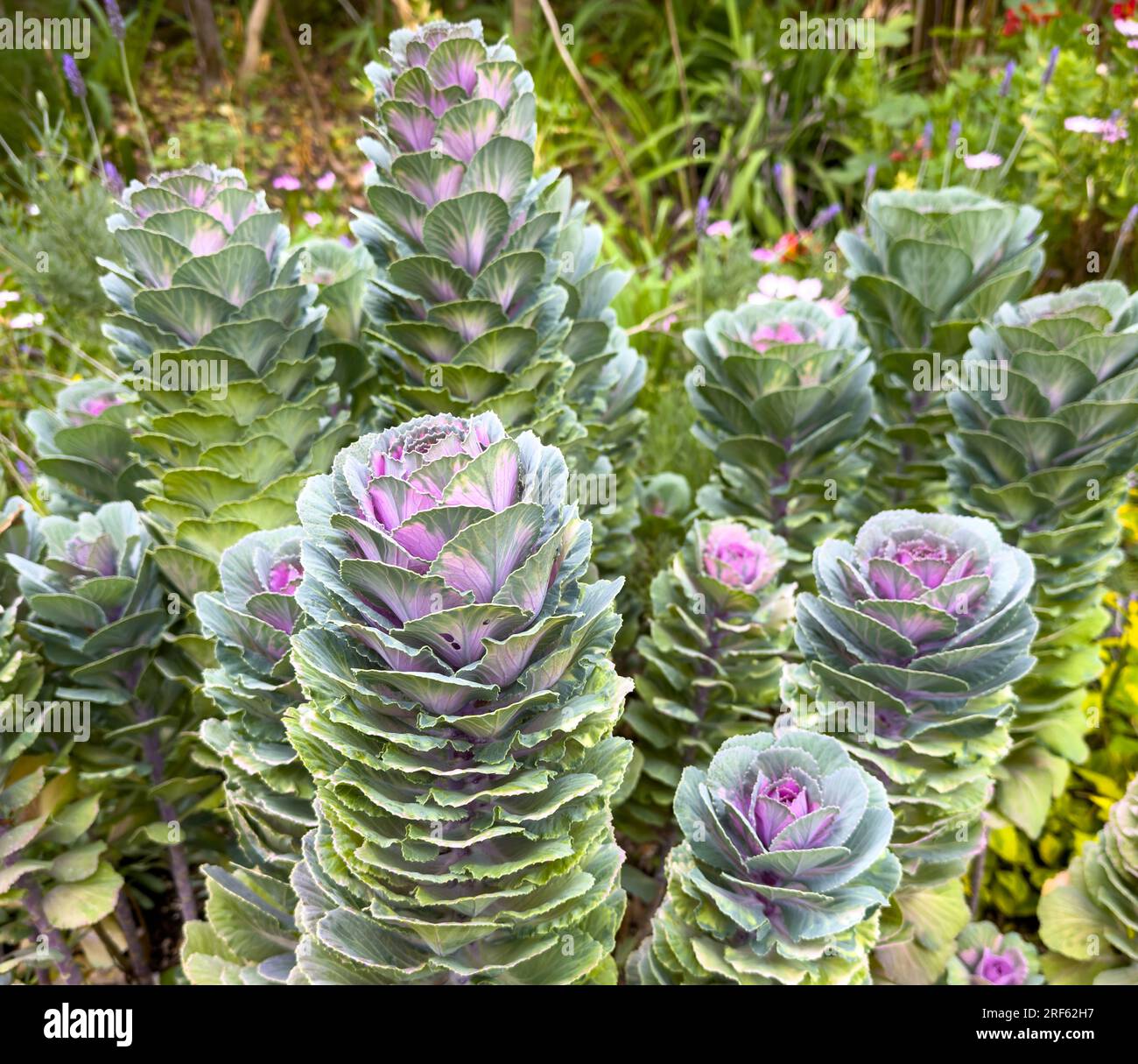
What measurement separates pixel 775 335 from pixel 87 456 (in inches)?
58.5

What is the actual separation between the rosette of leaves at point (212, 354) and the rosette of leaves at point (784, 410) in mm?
839

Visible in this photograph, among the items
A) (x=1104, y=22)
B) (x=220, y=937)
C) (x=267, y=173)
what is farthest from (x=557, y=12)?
(x=220, y=937)

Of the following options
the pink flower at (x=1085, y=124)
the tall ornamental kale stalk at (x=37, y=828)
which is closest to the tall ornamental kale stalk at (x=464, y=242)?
the tall ornamental kale stalk at (x=37, y=828)

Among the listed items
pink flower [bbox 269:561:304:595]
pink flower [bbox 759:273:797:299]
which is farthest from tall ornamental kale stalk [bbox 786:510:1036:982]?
pink flower [bbox 759:273:797:299]

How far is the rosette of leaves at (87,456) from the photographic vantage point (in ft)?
7.04

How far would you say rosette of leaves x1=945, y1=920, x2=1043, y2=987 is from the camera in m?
2.20

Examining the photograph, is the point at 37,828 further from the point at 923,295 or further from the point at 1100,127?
the point at 1100,127

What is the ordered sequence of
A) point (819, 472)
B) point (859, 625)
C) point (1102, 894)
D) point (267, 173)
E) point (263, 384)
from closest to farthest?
point (859, 625) < point (263, 384) < point (1102, 894) < point (819, 472) < point (267, 173)

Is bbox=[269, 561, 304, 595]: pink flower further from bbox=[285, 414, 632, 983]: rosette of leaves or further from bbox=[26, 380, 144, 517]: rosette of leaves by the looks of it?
bbox=[26, 380, 144, 517]: rosette of leaves

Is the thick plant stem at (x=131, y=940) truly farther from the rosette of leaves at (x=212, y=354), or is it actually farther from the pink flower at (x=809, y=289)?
the pink flower at (x=809, y=289)

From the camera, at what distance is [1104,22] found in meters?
5.04

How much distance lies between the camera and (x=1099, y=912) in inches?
86.9
